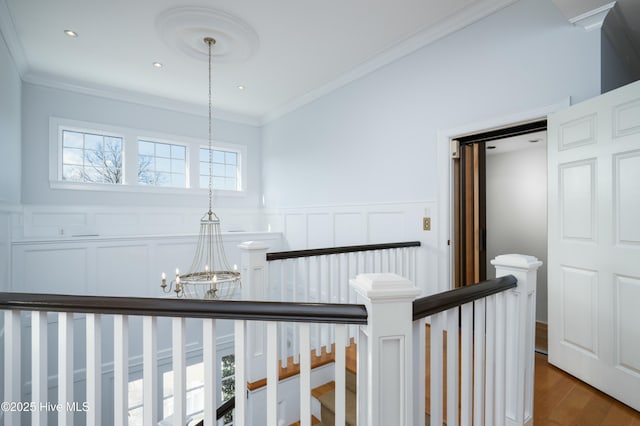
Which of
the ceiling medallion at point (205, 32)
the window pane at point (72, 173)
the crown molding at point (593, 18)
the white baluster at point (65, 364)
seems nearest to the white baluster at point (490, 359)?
the white baluster at point (65, 364)

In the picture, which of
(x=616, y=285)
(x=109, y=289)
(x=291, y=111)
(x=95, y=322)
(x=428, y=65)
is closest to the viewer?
(x=95, y=322)

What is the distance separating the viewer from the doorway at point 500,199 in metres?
2.90

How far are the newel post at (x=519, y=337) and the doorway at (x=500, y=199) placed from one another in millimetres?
1402

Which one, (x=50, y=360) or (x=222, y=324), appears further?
(x=222, y=324)

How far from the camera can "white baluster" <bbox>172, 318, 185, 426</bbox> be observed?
1030 mm

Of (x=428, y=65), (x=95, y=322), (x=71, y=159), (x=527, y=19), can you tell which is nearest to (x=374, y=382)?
(x=95, y=322)

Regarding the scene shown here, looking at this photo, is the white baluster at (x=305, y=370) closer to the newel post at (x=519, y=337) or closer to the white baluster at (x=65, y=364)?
the white baluster at (x=65, y=364)

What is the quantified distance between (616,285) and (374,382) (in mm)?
1835

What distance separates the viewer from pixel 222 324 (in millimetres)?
4605

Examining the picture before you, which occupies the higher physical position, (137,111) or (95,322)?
(137,111)

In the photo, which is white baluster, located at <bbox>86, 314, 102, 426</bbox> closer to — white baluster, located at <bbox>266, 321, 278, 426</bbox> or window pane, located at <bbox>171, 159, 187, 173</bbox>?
white baluster, located at <bbox>266, 321, 278, 426</bbox>

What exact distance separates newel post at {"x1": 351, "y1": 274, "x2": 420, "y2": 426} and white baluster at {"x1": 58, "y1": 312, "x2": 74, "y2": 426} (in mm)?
1061

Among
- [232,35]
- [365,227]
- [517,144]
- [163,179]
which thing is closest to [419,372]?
[365,227]

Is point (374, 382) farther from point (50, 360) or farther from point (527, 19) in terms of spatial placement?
point (50, 360)
